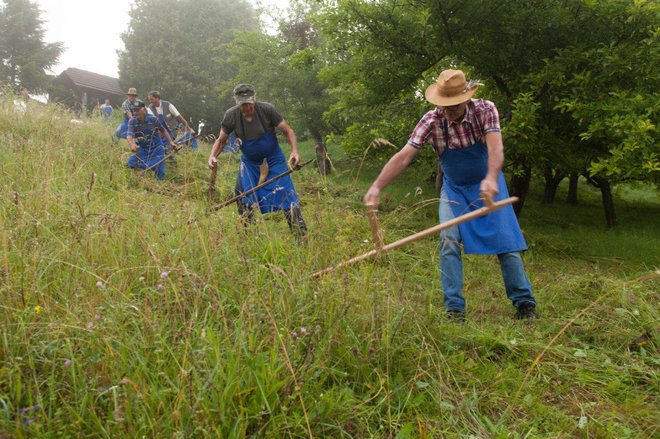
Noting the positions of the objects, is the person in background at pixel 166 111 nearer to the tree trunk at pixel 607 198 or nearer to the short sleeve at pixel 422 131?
the short sleeve at pixel 422 131

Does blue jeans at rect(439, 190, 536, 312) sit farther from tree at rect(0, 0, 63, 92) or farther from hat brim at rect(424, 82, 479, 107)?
tree at rect(0, 0, 63, 92)

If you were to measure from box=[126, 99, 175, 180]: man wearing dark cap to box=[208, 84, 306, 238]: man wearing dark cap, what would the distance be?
2519 millimetres

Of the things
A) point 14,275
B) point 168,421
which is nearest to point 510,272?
point 168,421

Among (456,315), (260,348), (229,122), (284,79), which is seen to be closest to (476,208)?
(456,315)

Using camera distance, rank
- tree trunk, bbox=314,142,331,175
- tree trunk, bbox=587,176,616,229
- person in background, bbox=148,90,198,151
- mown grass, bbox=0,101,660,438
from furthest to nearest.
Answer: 1. person in background, bbox=148,90,198,151
2. tree trunk, bbox=587,176,616,229
3. tree trunk, bbox=314,142,331,175
4. mown grass, bbox=0,101,660,438

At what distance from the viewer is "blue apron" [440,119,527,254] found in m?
3.27

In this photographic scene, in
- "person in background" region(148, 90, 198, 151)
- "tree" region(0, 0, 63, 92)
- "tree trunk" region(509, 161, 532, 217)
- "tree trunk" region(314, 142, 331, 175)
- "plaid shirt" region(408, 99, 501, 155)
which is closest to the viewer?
"plaid shirt" region(408, 99, 501, 155)

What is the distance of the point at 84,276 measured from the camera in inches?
96.6

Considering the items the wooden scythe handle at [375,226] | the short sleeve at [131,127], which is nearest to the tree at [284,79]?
the short sleeve at [131,127]

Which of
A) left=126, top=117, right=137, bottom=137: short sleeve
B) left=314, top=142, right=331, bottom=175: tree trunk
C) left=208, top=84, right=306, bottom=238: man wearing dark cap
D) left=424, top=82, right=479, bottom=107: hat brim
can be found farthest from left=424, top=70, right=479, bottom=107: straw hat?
left=126, top=117, right=137, bottom=137: short sleeve

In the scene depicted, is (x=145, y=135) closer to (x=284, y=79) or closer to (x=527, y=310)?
(x=527, y=310)

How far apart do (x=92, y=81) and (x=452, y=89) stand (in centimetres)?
3178

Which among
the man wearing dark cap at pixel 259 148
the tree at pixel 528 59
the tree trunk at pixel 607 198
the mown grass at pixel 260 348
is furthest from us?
the tree trunk at pixel 607 198

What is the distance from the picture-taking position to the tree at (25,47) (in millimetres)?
26812
